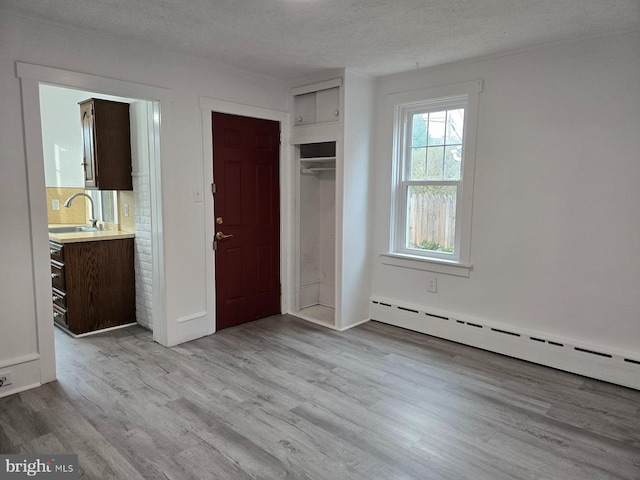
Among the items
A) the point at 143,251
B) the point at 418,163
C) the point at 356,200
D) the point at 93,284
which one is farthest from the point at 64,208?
the point at 418,163

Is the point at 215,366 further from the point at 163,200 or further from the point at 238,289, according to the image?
the point at 163,200

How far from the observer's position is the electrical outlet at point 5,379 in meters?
2.77

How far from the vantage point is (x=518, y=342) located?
3.46 meters

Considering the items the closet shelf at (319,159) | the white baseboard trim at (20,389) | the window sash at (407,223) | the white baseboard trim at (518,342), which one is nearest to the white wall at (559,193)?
the white baseboard trim at (518,342)

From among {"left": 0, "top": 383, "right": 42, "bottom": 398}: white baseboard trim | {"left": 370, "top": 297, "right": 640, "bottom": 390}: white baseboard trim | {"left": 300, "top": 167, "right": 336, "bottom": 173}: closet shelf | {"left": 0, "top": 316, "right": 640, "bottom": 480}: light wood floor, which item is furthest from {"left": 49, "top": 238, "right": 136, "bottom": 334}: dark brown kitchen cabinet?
{"left": 370, "top": 297, "right": 640, "bottom": 390}: white baseboard trim

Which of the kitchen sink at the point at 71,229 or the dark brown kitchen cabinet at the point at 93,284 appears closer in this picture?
the dark brown kitchen cabinet at the point at 93,284

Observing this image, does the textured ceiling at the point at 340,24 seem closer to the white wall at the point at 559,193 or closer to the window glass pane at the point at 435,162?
the white wall at the point at 559,193

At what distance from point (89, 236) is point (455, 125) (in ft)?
11.3

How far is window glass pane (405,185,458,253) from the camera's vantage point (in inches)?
153

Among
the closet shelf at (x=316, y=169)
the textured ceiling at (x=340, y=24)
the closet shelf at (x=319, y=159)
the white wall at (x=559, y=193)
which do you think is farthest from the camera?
the closet shelf at (x=316, y=169)

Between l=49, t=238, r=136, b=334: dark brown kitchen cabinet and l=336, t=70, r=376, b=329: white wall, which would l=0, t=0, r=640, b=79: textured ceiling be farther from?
l=49, t=238, r=136, b=334: dark brown kitchen cabinet

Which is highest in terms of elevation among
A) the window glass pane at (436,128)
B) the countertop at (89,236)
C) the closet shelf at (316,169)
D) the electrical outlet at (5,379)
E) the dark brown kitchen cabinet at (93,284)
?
the window glass pane at (436,128)

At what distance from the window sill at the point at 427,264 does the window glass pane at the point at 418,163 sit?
766 millimetres

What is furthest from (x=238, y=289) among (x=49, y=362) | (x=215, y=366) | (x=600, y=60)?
(x=600, y=60)
